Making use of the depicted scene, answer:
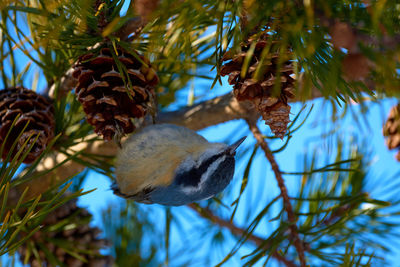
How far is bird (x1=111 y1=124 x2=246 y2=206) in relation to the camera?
942mm

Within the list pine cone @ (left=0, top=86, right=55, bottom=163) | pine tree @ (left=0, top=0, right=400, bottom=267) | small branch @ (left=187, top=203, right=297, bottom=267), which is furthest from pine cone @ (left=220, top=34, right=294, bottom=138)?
small branch @ (left=187, top=203, right=297, bottom=267)

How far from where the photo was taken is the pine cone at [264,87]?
686 mm

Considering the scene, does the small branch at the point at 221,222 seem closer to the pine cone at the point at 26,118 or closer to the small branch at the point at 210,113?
the small branch at the point at 210,113

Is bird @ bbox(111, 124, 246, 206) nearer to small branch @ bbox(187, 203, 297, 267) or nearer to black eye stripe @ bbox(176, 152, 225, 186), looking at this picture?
black eye stripe @ bbox(176, 152, 225, 186)

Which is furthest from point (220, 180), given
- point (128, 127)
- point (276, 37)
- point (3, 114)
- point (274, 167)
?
point (3, 114)

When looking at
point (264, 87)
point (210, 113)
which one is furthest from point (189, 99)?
point (264, 87)

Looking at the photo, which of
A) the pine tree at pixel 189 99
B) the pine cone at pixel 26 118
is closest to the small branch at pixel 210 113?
the pine tree at pixel 189 99

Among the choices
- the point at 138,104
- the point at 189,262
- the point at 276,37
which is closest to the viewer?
the point at 276,37

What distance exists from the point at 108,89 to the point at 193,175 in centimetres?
29

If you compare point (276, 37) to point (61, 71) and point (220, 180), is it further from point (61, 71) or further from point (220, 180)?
point (61, 71)

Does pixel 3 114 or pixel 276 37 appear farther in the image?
pixel 3 114

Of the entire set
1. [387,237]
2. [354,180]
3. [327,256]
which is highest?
[354,180]

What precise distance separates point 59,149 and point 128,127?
9.8 inches

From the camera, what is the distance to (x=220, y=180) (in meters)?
0.94
